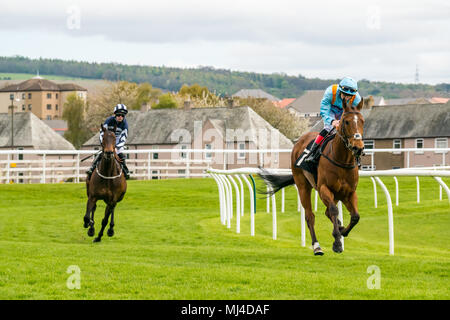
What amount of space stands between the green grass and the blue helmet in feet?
6.29

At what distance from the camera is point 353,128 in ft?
28.5

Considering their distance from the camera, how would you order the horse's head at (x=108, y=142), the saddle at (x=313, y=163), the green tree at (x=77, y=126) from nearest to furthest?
the saddle at (x=313, y=163) < the horse's head at (x=108, y=142) < the green tree at (x=77, y=126)

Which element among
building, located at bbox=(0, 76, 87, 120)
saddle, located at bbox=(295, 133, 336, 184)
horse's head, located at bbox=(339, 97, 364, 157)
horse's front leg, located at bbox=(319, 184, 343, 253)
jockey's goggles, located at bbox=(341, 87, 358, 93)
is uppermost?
building, located at bbox=(0, 76, 87, 120)

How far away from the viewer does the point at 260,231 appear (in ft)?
47.3

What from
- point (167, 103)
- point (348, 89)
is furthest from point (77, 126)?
point (348, 89)

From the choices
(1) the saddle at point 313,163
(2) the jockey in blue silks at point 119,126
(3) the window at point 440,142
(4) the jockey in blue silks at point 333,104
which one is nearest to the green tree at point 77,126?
(3) the window at point 440,142

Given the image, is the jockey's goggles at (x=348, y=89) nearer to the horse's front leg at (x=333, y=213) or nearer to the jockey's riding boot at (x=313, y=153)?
the jockey's riding boot at (x=313, y=153)

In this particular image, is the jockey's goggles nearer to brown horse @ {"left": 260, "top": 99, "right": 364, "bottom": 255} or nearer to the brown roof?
brown horse @ {"left": 260, "top": 99, "right": 364, "bottom": 255}

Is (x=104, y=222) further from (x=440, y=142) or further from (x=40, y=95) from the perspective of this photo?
(x=40, y=95)

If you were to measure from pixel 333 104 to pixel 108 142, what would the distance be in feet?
12.8

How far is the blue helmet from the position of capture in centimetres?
941

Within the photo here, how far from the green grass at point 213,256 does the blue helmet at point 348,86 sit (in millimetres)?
1917

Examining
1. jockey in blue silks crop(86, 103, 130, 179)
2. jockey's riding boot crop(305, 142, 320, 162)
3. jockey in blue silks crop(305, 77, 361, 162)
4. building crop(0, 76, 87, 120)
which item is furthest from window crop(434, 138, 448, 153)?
building crop(0, 76, 87, 120)

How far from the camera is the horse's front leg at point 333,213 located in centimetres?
885
